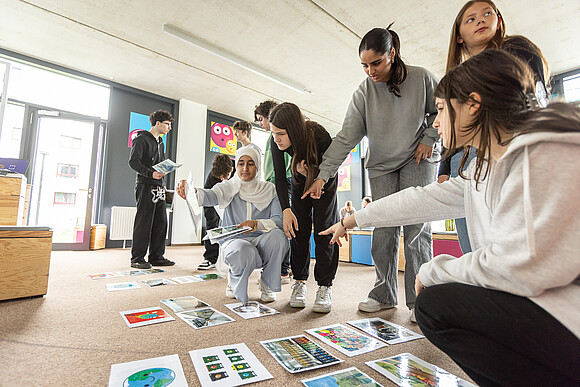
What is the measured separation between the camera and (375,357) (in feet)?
3.03

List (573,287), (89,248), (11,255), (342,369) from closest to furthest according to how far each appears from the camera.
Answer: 1. (573,287)
2. (342,369)
3. (11,255)
4. (89,248)

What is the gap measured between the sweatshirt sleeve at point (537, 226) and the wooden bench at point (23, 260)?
76.1 inches

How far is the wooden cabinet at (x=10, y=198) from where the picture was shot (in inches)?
84.0

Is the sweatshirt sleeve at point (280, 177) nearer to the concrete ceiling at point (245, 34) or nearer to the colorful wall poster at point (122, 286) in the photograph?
the colorful wall poster at point (122, 286)

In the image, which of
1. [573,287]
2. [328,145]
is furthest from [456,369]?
[328,145]

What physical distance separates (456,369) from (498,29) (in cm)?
122

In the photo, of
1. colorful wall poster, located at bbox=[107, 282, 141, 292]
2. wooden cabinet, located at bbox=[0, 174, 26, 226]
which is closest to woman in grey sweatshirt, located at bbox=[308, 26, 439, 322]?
colorful wall poster, located at bbox=[107, 282, 141, 292]

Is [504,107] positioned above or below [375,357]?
above

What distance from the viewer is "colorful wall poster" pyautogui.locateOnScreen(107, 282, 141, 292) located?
1.82m

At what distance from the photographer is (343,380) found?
30.5 inches

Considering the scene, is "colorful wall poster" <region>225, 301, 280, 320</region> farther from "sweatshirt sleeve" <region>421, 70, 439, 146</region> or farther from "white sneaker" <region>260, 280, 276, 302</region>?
"sweatshirt sleeve" <region>421, 70, 439, 146</region>

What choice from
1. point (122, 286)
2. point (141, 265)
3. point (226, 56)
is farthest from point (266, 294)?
point (226, 56)

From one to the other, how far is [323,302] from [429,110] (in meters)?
1.03

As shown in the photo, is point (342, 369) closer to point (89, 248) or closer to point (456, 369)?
point (456, 369)
